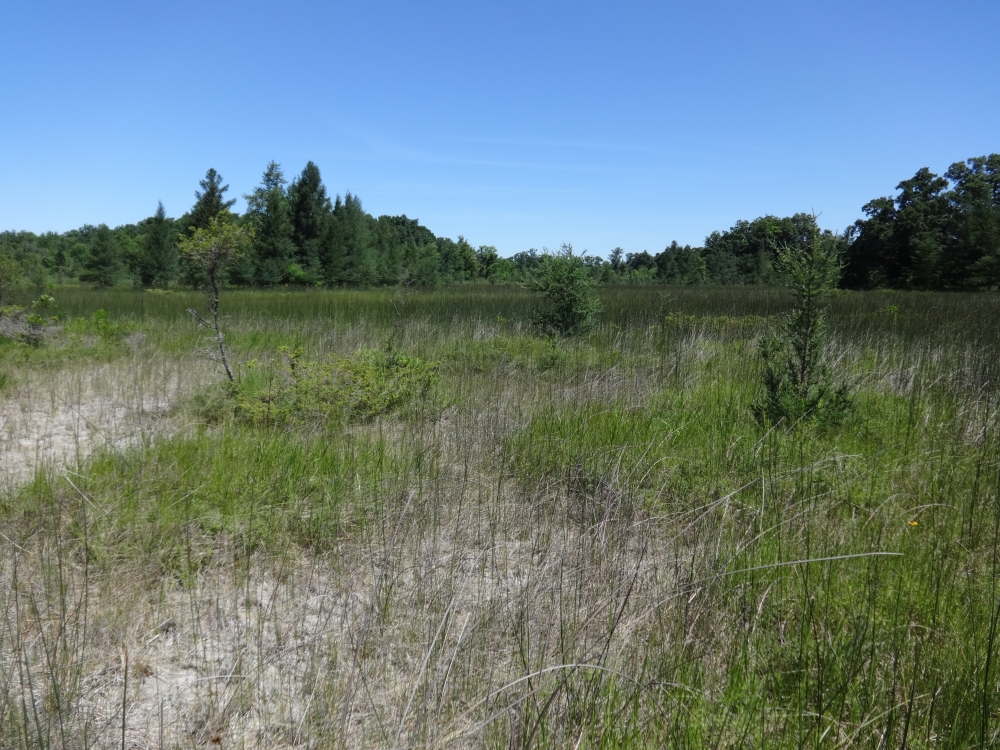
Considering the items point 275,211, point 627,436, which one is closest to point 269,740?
point 627,436

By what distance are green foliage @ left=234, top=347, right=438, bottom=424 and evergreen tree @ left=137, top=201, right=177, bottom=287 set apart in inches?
1085

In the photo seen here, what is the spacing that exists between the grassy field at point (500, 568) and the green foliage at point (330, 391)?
0.04m

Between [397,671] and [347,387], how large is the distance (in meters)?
3.54

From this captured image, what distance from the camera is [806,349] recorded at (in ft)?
15.6

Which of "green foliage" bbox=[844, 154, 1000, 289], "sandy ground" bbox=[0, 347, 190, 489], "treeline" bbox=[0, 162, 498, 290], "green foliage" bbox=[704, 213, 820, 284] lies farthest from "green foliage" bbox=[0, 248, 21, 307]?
"green foliage" bbox=[844, 154, 1000, 289]

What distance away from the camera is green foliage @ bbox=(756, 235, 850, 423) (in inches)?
176

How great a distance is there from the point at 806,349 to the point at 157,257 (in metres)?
31.4

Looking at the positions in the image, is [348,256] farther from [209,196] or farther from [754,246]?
[754,246]

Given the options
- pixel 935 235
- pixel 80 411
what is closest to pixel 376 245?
pixel 935 235

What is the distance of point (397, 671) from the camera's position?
206 cm

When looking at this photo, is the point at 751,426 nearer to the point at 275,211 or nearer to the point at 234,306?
the point at 234,306

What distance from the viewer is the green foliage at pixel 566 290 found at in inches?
336

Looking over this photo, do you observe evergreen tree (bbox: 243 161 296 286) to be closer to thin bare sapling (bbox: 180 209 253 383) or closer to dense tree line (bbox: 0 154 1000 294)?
dense tree line (bbox: 0 154 1000 294)

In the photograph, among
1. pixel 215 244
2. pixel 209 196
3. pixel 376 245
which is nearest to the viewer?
pixel 215 244
